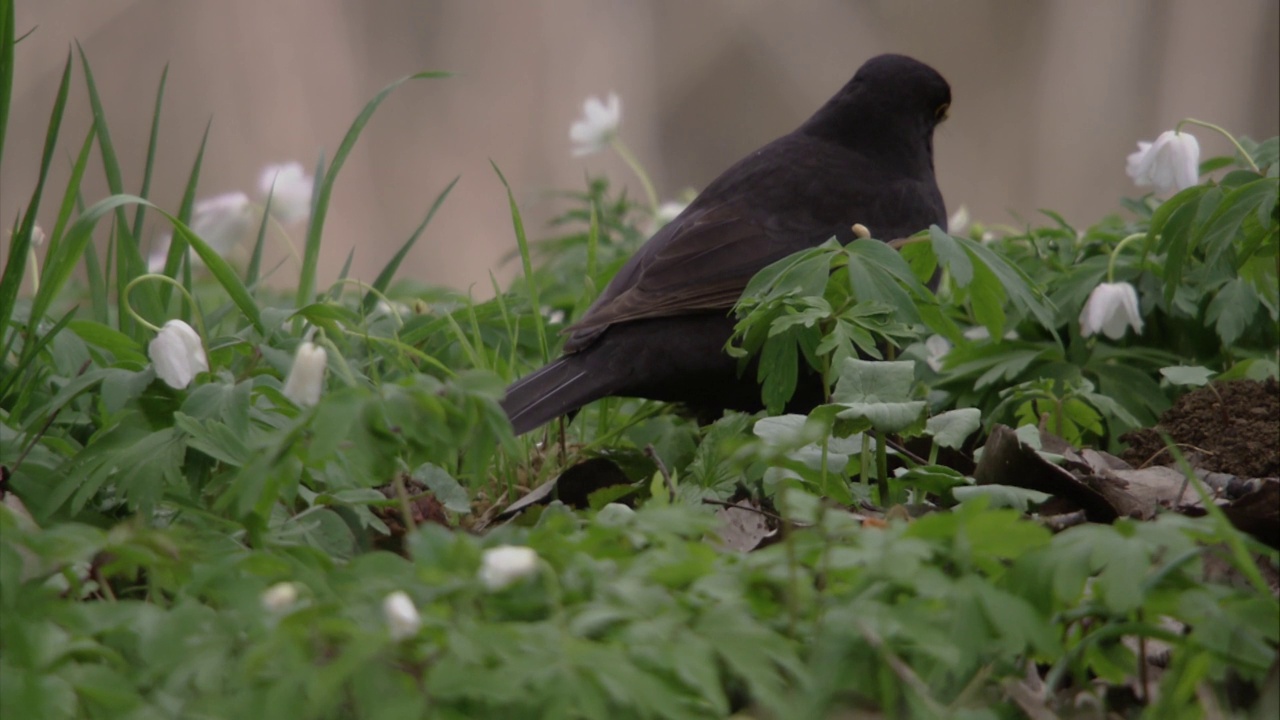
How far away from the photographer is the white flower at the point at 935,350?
2.89 metres

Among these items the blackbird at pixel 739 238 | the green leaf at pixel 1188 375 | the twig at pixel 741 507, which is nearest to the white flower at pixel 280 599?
the twig at pixel 741 507

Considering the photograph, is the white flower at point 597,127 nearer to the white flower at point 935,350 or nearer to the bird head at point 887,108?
the bird head at point 887,108

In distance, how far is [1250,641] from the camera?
1247 mm

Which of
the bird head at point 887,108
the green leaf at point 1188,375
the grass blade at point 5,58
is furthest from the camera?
the bird head at point 887,108

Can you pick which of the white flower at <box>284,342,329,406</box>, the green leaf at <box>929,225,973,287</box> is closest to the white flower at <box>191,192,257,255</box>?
the white flower at <box>284,342,329,406</box>

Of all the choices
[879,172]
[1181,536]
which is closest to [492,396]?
[1181,536]

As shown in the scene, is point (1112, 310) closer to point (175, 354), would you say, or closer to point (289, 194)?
point (175, 354)

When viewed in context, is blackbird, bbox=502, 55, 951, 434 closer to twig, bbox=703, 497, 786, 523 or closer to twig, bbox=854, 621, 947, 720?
twig, bbox=703, 497, 786, 523

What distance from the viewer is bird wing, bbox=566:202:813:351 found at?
2896mm

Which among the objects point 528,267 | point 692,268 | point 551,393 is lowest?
point 551,393

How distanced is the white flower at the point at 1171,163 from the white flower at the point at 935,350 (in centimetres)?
56

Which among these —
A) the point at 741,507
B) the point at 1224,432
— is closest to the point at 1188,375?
the point at 1224,432

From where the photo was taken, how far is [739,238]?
10.2ft

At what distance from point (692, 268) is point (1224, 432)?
1240mm
